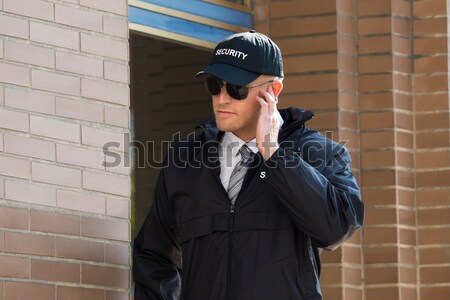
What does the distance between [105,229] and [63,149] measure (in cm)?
42


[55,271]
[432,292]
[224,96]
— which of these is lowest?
[432,292]

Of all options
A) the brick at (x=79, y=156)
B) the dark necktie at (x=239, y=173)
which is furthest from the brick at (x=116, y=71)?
the dark necktie at (x=239, y=173)

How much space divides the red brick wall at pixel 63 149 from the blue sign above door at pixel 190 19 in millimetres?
689

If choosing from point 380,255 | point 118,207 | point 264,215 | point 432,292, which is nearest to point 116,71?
point 118,207

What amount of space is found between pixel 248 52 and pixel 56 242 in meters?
1.14

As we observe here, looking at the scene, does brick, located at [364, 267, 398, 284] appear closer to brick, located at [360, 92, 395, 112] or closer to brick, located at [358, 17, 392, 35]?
brick, located at [360, 92, 395, 112]

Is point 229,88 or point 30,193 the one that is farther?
point 30,193

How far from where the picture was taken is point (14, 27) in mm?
5398

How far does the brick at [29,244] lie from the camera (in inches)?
207

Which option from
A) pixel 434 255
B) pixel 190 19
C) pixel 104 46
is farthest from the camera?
pixel 434 255

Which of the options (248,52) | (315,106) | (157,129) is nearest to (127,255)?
(248,52)

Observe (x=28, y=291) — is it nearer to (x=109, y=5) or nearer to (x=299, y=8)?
(x=109, y=5)

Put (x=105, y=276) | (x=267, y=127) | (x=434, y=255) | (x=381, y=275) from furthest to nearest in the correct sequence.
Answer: (x=434, y=255) < (x=381, y=275) < (x=105, y=276) < (x=267, y=127)

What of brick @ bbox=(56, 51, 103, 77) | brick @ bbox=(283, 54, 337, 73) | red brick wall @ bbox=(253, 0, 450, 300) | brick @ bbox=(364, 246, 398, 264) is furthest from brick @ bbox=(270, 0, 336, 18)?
brick @ bbox=(56, 51, 103, 77)
